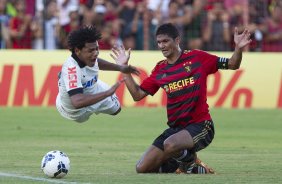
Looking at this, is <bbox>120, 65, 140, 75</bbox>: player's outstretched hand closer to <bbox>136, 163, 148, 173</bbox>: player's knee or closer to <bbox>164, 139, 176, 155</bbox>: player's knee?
<bbox>164, 139, 176, 155</bbox>: player's knee

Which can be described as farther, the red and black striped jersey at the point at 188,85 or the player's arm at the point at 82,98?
the red and black striped jersey at the point at 188,85

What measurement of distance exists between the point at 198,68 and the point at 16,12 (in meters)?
13.1

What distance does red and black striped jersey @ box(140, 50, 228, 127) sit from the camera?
12.1 m

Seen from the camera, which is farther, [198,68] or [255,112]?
[255,112]

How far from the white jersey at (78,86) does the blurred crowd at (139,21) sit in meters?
11.2

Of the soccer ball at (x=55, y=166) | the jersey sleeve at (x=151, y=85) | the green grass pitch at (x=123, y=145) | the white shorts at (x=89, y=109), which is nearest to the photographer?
the soccer ball at (x=55, y=166)

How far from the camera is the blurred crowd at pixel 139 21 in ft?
80.9

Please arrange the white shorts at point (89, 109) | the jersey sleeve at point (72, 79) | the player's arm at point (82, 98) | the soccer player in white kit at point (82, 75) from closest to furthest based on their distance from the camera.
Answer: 1. the player's arm at point (82, 98)
2. the soccer player in white kit at point (82, 75)
3. the jersey sleeve at point (72, 79)
4. the white shorts at point (89, 109)

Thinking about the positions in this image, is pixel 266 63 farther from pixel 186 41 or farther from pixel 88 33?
pixel 88 33

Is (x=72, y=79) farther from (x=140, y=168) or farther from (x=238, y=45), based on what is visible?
(x=238, y=45)

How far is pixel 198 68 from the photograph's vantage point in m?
12.2

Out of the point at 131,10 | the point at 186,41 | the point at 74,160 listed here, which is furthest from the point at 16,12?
the point at 74,160

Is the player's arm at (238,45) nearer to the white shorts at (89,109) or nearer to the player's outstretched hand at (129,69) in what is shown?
the player's outstretched hand at (129,69)

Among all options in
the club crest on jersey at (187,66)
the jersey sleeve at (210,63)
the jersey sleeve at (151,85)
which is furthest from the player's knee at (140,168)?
the jersey sleeve at (210,63)
